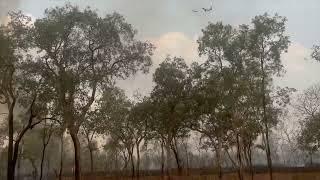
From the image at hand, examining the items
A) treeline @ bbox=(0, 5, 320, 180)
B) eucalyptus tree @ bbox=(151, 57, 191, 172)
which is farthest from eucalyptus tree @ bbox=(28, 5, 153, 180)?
eucalyptus tree @ bbox=(151, 57, 191, 172)

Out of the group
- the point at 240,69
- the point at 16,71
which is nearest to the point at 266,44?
the point at 240,69

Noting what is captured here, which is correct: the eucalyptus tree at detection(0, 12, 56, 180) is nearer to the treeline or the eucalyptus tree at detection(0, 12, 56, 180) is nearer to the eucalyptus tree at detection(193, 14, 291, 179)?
the treeline

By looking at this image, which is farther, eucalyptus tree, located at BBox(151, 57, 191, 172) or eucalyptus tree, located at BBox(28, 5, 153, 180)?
eucalyptus tree, located at BBox(151, 57, 191, 172)

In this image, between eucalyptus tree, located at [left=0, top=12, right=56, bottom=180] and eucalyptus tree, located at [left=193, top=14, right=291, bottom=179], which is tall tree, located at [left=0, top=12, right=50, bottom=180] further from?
eucalyptus tree, located at [left=193, top=14, right=291, bottom=179]

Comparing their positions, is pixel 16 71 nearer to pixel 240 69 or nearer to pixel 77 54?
pixel 77 54

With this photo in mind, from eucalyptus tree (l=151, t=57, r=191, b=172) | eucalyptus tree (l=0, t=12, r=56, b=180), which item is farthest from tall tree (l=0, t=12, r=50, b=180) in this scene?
eucalyptus tree (l=151, t=57, r=191, b=172)

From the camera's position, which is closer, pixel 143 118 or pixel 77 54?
pixel 77 54

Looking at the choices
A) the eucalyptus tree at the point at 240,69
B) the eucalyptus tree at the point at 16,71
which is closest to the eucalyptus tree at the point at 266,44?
the eucalyptus tree at the point at 240,69

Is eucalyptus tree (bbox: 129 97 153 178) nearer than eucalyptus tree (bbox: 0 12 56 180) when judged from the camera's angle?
No

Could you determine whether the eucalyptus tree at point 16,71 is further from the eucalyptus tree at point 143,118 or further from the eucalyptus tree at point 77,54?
the eucalyptus tree at point 143,118

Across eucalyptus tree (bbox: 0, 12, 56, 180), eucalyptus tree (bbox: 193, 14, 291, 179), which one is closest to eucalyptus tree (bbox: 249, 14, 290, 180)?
eucalyptus tree (bbox: 193, 14, 291, 179)

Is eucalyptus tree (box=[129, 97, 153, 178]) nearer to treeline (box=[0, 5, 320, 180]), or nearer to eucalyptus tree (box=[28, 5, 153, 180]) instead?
treeline (box=[0, 5, 320, 180])

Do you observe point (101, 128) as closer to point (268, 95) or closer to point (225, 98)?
point (225, 98)

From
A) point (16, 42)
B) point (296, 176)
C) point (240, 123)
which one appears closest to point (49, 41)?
point (16, 42)
